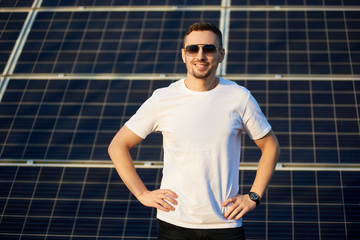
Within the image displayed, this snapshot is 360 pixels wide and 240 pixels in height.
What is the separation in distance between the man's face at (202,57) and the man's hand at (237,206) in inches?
30.7

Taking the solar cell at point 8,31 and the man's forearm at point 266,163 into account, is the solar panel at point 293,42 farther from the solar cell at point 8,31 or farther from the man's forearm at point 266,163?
the man's forearm at point 266,163

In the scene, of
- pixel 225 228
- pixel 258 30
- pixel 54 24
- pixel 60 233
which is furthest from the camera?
pixel 54 24

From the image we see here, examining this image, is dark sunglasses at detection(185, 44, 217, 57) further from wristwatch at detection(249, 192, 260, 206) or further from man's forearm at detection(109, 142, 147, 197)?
wristwatch at detection(249, 192, 260, 206)

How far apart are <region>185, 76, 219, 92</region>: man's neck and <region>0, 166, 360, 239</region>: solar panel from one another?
11.5 feet

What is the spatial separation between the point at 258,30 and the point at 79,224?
462 cm

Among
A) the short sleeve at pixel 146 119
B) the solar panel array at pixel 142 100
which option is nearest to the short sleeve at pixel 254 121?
the short sleeve at pixel 146 119

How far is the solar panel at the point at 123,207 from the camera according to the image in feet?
18.3

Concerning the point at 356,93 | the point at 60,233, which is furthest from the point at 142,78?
the point at 356,93

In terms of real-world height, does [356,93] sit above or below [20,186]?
above

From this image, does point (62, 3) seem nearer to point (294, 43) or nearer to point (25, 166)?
point (25, 166)

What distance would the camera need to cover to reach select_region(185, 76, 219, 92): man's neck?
2561 millimetres

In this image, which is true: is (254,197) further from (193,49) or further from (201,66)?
(193,49)

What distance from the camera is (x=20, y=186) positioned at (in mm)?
6152

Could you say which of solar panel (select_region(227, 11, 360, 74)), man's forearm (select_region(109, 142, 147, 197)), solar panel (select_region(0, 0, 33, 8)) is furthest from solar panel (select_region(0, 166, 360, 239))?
solar panel (select_region(0, 0, 33, 8))
